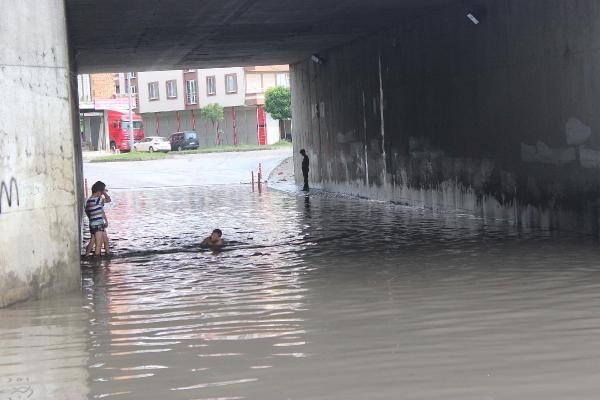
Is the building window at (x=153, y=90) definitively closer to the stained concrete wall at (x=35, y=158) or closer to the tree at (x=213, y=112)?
the tree at (x=213, y=112)

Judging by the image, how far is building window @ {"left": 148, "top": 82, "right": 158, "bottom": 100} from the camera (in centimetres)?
8688

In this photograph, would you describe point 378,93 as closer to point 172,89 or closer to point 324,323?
point 324,323

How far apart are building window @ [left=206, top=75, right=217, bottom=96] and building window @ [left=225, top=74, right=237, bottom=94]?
4.90 ft

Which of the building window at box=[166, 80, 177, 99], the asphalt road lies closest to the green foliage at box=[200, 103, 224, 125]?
the building window at box=[166, 80, 177, 99]

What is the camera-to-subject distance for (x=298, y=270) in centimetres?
1342

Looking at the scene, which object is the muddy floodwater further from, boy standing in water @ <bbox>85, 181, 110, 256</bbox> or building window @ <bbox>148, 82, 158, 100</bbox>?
building window @ <bbox>148, 82, 158, 100</bbox>

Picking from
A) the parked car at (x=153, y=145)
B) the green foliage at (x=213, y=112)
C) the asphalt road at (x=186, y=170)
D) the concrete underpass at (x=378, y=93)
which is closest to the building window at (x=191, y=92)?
the green foliage at (x=213, y=112)

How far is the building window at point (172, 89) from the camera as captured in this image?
84525mm

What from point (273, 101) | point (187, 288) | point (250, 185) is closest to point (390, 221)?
point (187, 288)

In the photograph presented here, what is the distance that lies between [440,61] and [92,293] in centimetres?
1268

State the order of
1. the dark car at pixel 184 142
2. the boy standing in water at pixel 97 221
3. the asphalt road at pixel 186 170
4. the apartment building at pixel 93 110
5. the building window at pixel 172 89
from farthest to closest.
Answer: the building window at pixel 172 89 → the apartment building at pixel 93 110 → the dark car at pixel 184 142 → the asphalt road at pixel 186 170 → the boy standing in water at pixel 97 221

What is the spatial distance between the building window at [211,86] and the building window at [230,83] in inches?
58.8

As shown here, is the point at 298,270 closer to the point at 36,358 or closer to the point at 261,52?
the point at 36,358

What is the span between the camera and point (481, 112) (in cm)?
2000
